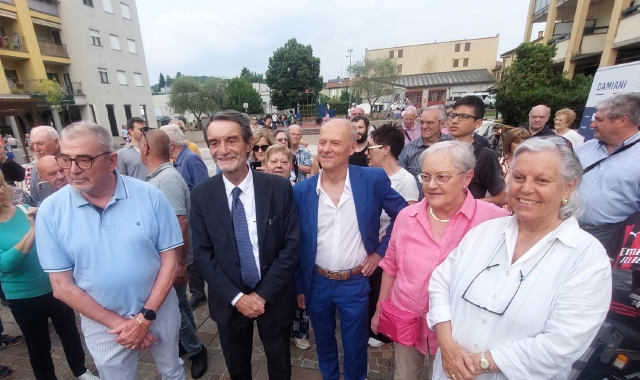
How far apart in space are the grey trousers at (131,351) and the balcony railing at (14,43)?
27690 millimetres

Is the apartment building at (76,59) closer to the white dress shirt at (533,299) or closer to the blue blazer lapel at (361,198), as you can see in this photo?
the blue blazer lapel at (361,198)

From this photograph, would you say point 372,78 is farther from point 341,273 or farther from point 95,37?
point 341,273

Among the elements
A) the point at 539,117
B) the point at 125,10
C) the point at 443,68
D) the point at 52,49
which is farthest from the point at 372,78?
the point at 539,117

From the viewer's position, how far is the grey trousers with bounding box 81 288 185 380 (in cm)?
192

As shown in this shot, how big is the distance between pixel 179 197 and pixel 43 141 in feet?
5.47

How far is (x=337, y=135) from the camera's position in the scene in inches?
85.4

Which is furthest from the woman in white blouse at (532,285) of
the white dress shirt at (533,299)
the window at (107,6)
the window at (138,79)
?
the window at (107,6)

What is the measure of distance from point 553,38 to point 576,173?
19.8 metres

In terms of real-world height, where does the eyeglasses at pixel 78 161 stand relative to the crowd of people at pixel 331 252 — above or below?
above

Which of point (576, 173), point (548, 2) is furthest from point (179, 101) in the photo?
point (576, 173)

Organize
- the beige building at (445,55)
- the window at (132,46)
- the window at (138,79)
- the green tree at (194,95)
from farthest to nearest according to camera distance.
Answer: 1. the beige building at (445,55)
2. the green tree at (194,95)
3. the window at (138,79)
4. the window at (132,46)

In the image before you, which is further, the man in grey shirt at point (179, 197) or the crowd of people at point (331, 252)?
the man in grey shirt at point (179, 197)

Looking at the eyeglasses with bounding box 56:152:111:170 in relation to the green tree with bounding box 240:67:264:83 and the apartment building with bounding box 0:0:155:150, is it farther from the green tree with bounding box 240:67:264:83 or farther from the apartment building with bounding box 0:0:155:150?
the green tree with bounding box 240:67:264:83

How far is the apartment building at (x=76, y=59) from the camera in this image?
19.8 m
